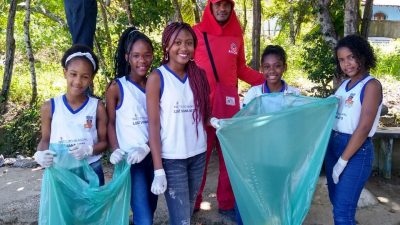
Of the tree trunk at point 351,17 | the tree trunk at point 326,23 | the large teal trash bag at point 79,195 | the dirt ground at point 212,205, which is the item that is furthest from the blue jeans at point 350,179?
the tree trunk at point 326,23

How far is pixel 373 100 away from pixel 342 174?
0.42m

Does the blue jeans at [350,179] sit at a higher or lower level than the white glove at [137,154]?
lower

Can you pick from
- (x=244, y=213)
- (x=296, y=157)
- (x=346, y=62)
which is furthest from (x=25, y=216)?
(x=346, y=62)

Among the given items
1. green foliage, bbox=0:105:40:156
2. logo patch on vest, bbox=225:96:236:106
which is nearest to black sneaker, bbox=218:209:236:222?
logo patch on vest, bbox=225:96:236:106

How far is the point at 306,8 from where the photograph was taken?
29.7ft

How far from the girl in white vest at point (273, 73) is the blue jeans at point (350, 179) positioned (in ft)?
1.44

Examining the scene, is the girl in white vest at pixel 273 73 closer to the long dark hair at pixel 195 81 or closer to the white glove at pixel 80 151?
the long dark hair at pixel 195 81

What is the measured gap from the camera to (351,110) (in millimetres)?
2176

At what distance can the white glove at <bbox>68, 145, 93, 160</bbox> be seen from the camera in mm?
2094

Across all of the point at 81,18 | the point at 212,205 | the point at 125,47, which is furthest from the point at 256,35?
the point at 125,47

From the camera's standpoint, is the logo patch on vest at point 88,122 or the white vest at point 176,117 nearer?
the white vest at point 176,117

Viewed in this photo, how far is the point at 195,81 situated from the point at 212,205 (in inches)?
62.1

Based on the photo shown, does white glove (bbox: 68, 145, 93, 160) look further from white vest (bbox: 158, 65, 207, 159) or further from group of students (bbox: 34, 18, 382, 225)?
white vest (bbox: 158, 65, 207, 159)

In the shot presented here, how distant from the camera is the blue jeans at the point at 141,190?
88.3 inches
